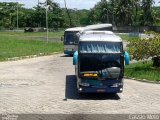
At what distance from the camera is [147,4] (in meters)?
127

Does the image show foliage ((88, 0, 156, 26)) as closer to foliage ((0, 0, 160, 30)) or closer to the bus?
foliage ((0, 0, 160, 30))

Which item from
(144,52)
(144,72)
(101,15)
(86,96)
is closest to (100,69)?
(86,96)

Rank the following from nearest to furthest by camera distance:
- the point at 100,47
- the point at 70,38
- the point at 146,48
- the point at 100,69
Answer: the point at 100,69 → the point at 100,47 → the point at 146,48 → the point at 70,38

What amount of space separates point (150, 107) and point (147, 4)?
111585mm

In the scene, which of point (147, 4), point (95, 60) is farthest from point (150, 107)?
point (147, 4)

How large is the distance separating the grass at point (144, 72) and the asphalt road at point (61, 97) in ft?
3.90

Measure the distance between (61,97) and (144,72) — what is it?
31.7 ft

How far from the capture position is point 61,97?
2075cm

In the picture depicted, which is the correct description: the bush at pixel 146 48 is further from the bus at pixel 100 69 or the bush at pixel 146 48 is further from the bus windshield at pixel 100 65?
the bus windshield at pixel 100 65

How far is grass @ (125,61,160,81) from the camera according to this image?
1064 inches

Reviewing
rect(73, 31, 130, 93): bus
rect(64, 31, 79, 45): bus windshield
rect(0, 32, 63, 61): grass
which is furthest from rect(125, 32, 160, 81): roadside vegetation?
rect(0, 32, 63, 61): grass

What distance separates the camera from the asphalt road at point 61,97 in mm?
17844

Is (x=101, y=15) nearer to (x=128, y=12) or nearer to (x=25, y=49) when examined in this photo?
(x=128, y=12)

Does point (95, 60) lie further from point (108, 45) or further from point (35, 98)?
point (35, 98)
